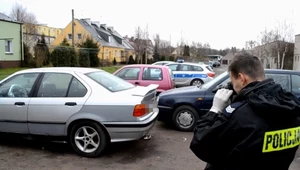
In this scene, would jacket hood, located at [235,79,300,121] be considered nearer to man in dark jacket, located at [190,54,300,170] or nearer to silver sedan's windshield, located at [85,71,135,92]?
man in dark jacket, located at [190,54,300,170]

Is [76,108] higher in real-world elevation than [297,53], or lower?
lower

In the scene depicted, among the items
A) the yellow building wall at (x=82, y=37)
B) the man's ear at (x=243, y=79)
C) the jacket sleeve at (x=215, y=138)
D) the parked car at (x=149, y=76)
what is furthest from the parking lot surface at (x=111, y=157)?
the yellow building wall at (x=82, y=37)

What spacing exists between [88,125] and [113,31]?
56106 mm

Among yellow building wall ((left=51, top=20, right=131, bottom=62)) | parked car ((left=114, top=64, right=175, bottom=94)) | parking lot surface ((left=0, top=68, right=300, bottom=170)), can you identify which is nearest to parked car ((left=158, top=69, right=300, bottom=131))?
parking lot surface ((left=0, top=68, right=300, bottom=170))

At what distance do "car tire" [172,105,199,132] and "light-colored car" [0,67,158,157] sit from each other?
1.57 meters

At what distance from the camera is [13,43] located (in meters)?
27.2

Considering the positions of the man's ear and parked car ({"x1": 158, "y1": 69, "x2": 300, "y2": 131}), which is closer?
the man's ear

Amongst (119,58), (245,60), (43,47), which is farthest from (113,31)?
(245,60)

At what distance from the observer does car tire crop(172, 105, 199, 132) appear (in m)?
6.52

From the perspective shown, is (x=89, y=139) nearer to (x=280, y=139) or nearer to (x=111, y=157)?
(x=111, y=157)

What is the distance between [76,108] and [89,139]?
1.90 ft

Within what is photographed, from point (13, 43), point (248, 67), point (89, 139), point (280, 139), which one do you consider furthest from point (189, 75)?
point (13, 43)

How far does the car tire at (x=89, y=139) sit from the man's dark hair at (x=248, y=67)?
132 inches

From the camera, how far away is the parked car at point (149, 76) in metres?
9.04
